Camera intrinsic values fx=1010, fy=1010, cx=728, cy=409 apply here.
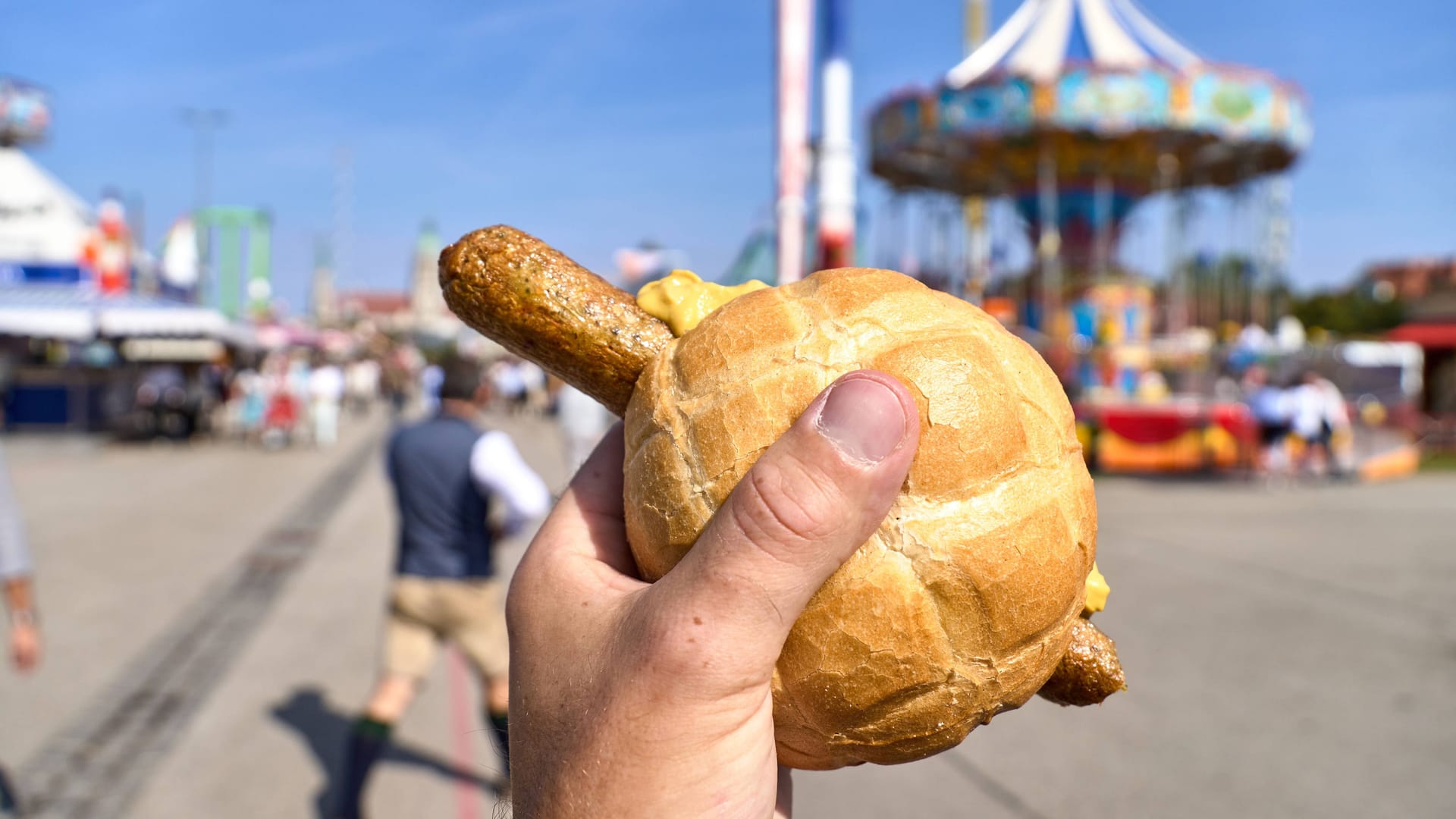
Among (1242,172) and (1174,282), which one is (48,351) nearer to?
(1174,282)

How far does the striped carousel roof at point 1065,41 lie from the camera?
858 inches

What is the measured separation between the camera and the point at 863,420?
Answer: 1205mm

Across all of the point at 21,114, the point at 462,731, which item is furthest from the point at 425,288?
the point at 462,731

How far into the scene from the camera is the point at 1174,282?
82.3 ft

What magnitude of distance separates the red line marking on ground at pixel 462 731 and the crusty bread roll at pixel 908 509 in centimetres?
380

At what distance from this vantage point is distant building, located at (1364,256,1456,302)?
4716 centimetres

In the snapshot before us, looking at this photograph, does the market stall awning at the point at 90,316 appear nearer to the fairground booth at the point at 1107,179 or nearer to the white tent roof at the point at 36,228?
the white tent roof at the point at 36,228

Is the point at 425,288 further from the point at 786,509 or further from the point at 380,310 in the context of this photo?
the point at 786,509

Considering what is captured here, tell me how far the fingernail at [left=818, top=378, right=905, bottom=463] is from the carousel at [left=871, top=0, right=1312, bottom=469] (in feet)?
49.9

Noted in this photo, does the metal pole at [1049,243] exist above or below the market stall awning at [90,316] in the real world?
above

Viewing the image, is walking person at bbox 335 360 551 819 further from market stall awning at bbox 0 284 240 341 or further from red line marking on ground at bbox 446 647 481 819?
market stall awning at bbox 0 284 240 341

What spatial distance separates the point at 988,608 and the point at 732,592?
1.17 feet

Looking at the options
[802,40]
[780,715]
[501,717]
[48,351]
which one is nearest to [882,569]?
[780,715]

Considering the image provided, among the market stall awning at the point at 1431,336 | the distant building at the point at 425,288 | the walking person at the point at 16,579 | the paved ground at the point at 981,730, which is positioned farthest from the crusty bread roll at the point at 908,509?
the distant building at the point at 425,288
